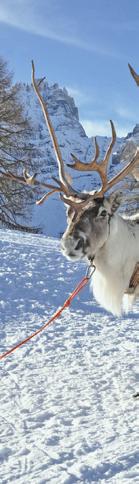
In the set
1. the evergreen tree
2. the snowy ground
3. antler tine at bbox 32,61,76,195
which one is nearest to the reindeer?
antler tine at bbox 32,61,76,195

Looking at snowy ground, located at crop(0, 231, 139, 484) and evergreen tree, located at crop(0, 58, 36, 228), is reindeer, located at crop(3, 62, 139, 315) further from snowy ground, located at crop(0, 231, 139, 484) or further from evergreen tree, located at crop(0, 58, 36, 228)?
evergreen tree, located at crop(0, 58, 36, 228)

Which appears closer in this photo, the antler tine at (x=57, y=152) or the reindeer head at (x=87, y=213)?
the reindeer head at (x=87, y=213)

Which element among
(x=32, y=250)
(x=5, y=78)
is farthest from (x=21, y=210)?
(x=32, y=250)

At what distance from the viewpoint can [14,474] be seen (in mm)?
3305

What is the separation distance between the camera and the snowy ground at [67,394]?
3346 millimetres

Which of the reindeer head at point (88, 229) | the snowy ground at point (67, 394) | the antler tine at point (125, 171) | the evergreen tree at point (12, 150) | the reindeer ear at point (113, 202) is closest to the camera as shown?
the snowy ground at point (67, 394)

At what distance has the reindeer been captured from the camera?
4414mm

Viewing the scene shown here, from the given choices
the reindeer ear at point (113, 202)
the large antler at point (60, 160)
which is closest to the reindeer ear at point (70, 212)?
the large antler at point (60, 160)

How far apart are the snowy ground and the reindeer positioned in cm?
85

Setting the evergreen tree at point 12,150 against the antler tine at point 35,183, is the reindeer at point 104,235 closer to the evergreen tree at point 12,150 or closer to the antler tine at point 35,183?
the antler tine at point 35,183

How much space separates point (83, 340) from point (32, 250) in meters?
5.87

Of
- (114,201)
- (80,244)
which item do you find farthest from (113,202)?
(80,244)

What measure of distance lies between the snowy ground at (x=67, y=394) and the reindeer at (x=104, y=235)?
0.85 metres

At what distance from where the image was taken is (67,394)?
466 cm
